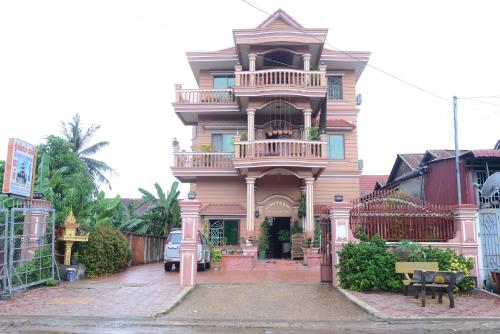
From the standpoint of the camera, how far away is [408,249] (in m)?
11.4

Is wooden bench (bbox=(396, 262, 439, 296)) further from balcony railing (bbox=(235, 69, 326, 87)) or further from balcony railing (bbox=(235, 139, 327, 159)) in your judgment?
balcony railing (bbox=(235, 69, 326, 87))

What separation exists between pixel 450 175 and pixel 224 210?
394 inches

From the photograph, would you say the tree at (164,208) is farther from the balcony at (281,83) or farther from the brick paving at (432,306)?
the brick paving at (432,306)

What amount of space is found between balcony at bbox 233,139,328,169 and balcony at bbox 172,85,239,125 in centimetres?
303

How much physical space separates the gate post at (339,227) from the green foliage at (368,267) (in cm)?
35

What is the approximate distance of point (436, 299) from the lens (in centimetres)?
1040

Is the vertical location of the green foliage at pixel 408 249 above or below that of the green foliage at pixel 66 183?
below

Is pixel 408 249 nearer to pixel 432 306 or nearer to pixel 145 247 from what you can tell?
pixel 432 306

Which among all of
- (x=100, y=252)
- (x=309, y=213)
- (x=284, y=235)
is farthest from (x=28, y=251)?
(x=284, y=235)

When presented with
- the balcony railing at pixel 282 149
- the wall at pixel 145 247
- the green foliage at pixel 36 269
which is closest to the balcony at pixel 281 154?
the balcony railing at pixel 282 149

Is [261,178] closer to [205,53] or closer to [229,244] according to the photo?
[229,244]

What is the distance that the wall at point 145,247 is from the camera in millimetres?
20941

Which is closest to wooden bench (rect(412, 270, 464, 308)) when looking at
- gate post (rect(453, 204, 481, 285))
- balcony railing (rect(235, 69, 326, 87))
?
gate post (rect(453, 204, 481, 285))

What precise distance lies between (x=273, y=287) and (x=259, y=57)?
12.9 metres
